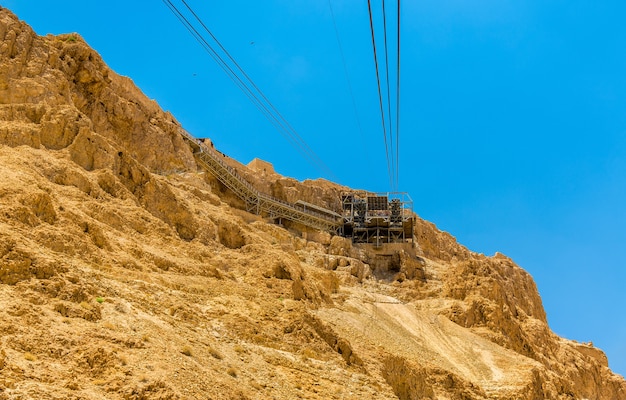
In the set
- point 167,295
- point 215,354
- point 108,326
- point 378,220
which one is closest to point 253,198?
point 378,220

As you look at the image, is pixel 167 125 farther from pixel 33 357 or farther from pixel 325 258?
pixel 33 357

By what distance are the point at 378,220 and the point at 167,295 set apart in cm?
4491

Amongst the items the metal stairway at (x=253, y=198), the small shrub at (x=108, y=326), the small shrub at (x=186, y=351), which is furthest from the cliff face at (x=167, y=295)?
the metal stairway at (x=253, y=198)

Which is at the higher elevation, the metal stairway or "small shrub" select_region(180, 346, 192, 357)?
the metal stairway

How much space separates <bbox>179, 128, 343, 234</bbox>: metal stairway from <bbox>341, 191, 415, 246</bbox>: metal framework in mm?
1619

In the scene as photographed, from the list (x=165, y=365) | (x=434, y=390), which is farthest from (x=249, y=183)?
(x=165, y=365)

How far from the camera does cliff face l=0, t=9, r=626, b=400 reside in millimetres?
13312

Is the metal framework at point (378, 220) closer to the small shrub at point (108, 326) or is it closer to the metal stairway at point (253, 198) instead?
the metal stairway at point (253, 198)

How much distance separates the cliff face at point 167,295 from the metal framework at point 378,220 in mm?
12587

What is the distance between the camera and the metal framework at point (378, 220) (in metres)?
62.4

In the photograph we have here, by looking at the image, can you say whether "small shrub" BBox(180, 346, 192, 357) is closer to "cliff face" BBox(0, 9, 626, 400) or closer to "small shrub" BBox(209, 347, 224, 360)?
"cliff face" BBox(0, 9, 626, 400)

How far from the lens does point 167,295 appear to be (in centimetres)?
1872

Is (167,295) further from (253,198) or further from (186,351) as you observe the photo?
(253,198)

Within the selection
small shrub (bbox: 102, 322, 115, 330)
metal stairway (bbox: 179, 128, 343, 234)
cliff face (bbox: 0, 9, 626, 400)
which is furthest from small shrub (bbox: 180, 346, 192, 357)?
metal stairway (bbox: 179, 128, 343, 234)
